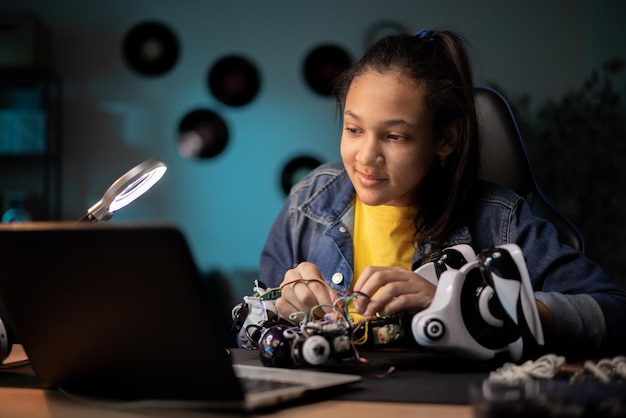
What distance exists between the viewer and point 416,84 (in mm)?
1395

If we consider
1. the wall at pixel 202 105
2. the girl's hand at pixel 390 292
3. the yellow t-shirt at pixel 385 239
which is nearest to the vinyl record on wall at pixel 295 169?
the wall at pixel 202 105

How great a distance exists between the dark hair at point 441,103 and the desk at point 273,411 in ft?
2.45

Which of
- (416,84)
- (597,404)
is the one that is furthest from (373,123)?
(597,404)

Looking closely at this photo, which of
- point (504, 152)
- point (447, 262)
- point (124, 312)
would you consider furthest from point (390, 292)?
point (504, 152)

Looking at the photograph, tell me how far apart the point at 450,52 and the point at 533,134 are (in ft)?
9.25

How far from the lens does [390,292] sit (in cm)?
101

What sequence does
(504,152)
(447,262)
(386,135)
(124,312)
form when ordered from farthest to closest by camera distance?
(504,152) < (386,135) < (447,262) < (124,312)

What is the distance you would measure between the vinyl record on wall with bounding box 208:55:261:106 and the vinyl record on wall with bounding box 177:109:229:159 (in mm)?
131

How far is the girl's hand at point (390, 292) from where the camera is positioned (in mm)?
1013

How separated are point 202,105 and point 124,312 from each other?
13.0 ft

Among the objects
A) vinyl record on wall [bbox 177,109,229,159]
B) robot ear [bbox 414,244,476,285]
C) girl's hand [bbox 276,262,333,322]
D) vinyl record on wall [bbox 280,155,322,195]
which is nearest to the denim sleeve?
robot ear [bbox 414,244,476,285]

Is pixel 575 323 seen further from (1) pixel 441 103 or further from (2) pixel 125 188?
(2) pixel 125 188

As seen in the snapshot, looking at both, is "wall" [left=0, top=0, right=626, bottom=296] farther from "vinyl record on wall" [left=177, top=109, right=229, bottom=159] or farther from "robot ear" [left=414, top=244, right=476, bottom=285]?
"robot ear" [left=414, top=244, right=476, bottom=285]

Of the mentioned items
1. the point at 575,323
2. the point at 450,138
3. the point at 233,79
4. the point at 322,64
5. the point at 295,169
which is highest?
the point at 322,64
